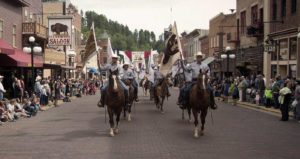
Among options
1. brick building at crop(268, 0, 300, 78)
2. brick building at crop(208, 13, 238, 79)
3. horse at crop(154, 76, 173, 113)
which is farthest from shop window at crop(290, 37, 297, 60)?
brick building at crop(208, 13, 238, 79)

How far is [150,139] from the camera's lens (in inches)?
522

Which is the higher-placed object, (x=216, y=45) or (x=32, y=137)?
(x=216, y=45)

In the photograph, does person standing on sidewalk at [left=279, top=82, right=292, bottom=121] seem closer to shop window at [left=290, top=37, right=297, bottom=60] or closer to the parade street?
the parade street

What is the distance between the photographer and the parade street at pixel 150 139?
36.2 ft

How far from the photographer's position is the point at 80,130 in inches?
616

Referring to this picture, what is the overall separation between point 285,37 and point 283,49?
105cm

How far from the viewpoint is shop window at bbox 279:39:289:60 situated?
103ft

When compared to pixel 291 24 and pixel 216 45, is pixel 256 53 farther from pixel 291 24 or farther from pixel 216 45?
pixel 216 45

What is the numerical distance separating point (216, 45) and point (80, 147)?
50.0 m

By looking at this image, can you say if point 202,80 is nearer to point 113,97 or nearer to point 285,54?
point 113,97

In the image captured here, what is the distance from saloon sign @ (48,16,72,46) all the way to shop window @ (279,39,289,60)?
15.6m

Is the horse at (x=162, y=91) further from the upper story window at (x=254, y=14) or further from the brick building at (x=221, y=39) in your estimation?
the brick building at (x=221, y=39)

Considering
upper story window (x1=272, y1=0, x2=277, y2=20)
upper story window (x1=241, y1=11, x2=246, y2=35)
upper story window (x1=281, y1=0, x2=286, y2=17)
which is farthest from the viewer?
upper story window (x1=241, y1=11, x2=246, y2=35)

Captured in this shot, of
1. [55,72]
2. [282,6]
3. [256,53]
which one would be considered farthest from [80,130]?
[55,72]
